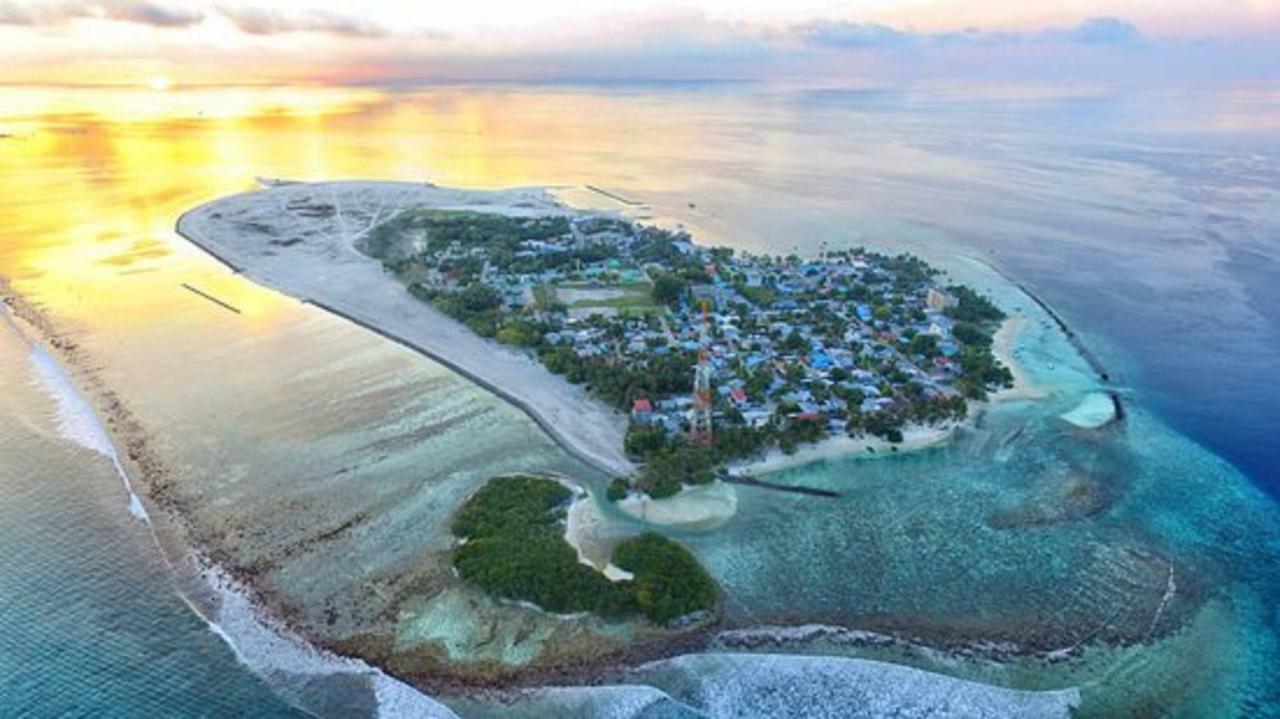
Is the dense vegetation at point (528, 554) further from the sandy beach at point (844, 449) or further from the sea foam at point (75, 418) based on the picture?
the sea foam at point (75, 418)

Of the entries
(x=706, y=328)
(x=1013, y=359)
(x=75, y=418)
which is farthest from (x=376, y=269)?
(x=1013, y=359)

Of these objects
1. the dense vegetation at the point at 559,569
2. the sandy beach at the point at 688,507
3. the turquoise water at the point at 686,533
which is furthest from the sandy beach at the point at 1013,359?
the dense vegetation at the point at 559,569

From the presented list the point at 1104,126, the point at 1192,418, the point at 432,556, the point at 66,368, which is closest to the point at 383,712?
the point at 432,556

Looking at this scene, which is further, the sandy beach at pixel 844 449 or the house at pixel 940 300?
the house at pixel 940 300

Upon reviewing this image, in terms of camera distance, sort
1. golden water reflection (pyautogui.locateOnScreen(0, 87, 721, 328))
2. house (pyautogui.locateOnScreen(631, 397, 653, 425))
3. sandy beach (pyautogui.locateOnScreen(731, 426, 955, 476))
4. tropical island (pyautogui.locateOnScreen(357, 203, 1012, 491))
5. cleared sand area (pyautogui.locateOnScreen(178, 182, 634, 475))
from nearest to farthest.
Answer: sandy beach (pyautogui.locateOnScreen(731, 426, 955, 476)), tropical island (pyautogui.locateOnScreen(357, 203, 1012, 491)), house (pyautogui.locateOnScreen(631, 397, 653, 425)), cleared sand area (pyautogui.locateOnScreen(178, 182, 634, 475)), golden water reflection (pyautogui.locateOnScreen(0, 87, 721, 328))

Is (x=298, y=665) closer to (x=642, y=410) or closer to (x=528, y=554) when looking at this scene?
(x=528, y=554)

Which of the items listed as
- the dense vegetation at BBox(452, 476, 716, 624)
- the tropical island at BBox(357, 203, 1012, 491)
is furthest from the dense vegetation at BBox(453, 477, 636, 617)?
the tropical island at BBox(357, 203, 1012, 491)

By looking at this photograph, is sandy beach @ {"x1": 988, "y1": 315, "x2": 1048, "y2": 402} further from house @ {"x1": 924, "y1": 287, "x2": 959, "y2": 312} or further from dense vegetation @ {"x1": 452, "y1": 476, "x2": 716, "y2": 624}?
dense vegetation @ {"x1": 452, "y1": 476, "x2": 716, "y2": 624}
